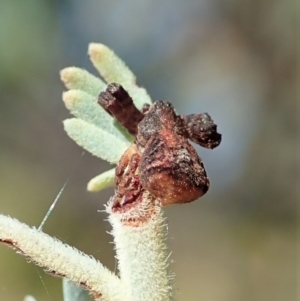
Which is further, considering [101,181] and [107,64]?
[107,64]

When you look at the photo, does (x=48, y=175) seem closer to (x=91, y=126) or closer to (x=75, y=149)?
(x=75, y=149)

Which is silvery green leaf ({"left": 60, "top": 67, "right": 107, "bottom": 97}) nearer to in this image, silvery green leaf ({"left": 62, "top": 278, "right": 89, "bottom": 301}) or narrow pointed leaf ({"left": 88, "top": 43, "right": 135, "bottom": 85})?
narrow pointed leaf ({"left": 88, "top": 43, "right": 135, "bottom": 85})

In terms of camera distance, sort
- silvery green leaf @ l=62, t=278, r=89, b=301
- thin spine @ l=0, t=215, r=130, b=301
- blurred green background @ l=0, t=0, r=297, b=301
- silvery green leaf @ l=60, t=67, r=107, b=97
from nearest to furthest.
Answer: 1. thin spine @ l=0, t=215, r=130, b=301
2. silvery green leaf @ l=62, t=278, r=89, b=301
3. silvery green leaf @ l=60, t=67, r=107, b=97
4. blurred green background @ l=0, t=0, r=297, b=301

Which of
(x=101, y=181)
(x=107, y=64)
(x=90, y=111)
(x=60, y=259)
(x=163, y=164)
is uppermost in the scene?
(x=107, y=64)

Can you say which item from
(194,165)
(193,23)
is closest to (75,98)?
(194,165)

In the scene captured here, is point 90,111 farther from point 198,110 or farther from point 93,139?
point 198,110

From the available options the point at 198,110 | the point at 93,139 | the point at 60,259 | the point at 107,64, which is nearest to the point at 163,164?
the point at 60,259

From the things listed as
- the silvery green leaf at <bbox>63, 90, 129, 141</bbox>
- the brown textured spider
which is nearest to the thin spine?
the brown textured spider
